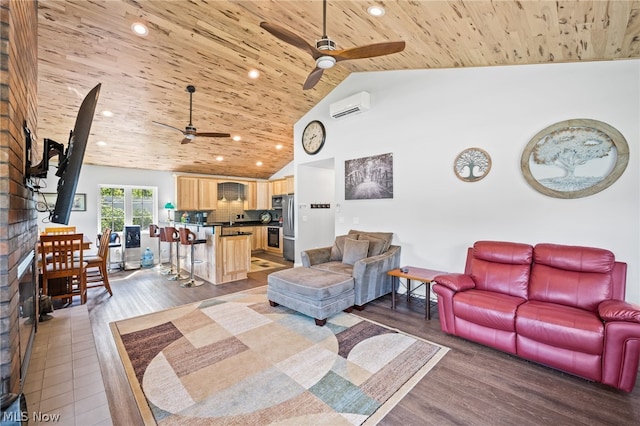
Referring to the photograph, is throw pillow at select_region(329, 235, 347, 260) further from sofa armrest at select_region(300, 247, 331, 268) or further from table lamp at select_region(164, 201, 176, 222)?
table lamp at select_region(164, 201, 176, 222)

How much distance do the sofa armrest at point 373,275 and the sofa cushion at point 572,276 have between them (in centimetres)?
169

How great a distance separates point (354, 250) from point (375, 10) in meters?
2.96

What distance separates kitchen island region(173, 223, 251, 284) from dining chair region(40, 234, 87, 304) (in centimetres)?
177

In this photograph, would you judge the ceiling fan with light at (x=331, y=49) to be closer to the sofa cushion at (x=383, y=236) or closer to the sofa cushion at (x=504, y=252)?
the sofa cushion at (x=504, y=252)

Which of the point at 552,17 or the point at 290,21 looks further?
the point at 290,21

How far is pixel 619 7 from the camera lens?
6.88ft

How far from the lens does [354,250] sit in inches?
164

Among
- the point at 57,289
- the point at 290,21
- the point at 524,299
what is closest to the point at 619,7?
the point at 524,299

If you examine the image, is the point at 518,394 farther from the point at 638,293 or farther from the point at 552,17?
the point at 552,17

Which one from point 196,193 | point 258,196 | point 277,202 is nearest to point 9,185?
point 196,193

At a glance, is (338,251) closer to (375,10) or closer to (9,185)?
(375,10)

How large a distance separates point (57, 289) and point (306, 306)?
3467 mm

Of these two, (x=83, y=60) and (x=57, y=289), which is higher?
(x=83, y=60)

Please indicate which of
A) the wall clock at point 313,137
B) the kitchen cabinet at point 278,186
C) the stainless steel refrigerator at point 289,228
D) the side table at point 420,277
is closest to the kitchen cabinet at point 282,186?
the kitchen cabinet at point 278,186
